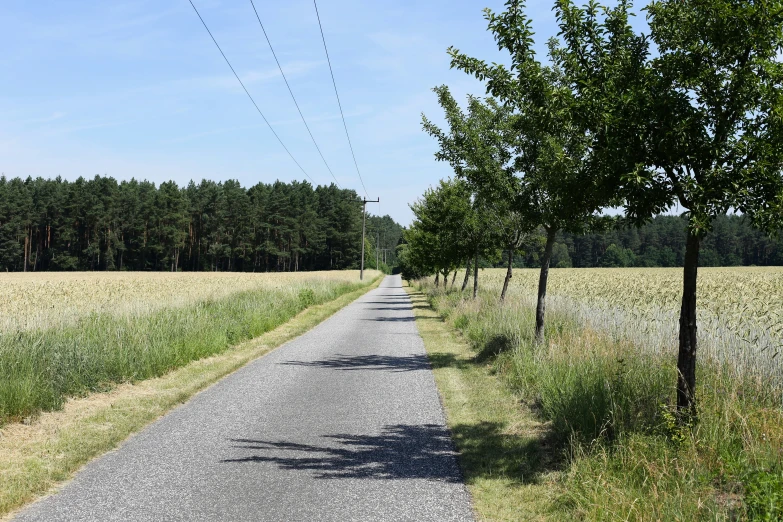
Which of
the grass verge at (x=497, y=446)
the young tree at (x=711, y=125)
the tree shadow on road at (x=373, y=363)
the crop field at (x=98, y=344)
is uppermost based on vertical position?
the young tree at (x=711, y=125)

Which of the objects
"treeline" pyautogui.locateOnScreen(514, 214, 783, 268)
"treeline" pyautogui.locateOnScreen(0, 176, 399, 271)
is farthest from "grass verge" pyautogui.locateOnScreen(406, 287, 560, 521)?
"treeline" pyautogui.locateOnScreen(514, 214, 783, 268)

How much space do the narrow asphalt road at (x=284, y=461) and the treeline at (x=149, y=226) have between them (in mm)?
63633

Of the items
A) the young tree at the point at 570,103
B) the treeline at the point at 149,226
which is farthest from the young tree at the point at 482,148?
the treeline at the point at 149,226

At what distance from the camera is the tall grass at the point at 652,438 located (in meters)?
3.70

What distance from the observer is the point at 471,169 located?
12.6 m

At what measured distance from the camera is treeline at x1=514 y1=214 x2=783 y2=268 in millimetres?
103625

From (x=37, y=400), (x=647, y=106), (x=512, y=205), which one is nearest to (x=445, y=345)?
(x=512, y=205)

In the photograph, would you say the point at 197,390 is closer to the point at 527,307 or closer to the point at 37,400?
the point at 37,400

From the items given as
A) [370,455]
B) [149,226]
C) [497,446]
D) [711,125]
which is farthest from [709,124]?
[149,226]

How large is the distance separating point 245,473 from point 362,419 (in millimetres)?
2365

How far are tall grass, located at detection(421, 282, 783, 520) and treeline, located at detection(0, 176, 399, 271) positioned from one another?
65.4 metres

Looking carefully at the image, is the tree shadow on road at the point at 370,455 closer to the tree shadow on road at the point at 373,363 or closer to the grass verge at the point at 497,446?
the grass verge at the point at 497,446

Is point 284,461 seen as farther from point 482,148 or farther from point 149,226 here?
point 149,226

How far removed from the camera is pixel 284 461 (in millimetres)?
5613
